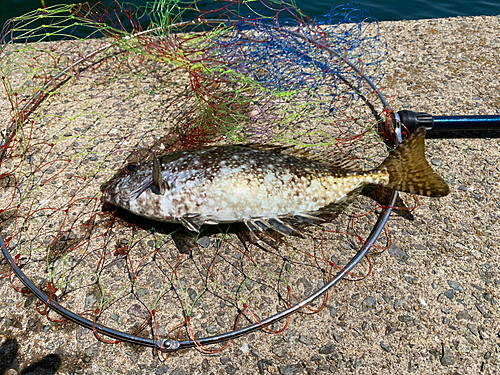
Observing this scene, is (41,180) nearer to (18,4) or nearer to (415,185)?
(415,185)

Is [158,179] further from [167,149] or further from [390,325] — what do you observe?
[390,325]

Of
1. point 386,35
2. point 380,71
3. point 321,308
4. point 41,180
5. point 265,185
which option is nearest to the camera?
point 321,308

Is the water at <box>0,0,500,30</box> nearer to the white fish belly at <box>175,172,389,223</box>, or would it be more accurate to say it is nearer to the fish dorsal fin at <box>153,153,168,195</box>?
the white fish belly at <box>175,172,389,223</box>

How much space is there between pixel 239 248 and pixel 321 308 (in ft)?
2.88

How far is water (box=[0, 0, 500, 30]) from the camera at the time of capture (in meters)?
8.30

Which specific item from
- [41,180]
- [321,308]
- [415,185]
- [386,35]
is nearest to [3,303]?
[41,180]

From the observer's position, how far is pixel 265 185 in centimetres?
301

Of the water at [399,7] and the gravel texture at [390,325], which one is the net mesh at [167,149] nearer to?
the gravel texture at [390,325]

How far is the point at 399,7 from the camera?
335 inches

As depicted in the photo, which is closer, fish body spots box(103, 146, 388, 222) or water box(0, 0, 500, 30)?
fish body spots box(103, 146, 388, 222)

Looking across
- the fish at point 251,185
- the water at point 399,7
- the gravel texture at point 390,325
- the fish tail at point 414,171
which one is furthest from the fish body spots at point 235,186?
the water at point 399,7

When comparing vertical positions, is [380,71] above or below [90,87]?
below

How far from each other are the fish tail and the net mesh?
0.39 m

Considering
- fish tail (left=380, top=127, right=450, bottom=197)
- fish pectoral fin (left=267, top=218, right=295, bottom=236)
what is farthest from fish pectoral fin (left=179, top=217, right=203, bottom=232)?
fish tail (left=380, top=127, right=450, bottom=197)
